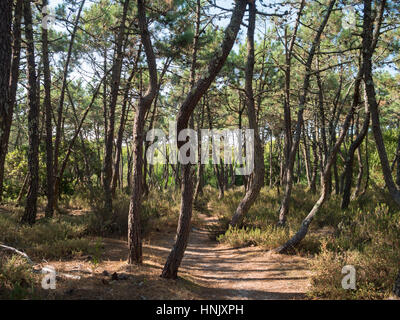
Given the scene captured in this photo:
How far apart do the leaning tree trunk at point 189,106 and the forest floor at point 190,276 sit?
13.9 inches

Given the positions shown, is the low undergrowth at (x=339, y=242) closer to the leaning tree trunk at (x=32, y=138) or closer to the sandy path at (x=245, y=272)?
the sandy path at (x=245, y=272)

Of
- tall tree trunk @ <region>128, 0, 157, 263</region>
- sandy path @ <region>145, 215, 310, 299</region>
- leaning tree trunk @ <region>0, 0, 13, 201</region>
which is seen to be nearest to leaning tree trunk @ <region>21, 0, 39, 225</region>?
sandy path @ <region>145, 215, 310, 299</region>

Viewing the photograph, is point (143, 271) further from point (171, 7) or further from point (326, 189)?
point (171, 7)

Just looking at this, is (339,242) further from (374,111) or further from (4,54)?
(4,54)

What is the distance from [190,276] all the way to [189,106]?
3.26 metres

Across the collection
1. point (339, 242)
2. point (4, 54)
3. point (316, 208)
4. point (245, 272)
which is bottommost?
point (245, 272)

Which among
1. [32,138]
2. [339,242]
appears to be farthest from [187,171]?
[32,138]

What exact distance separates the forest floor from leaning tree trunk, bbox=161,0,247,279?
1.16ft

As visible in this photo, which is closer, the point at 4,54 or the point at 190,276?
the point at 4,54

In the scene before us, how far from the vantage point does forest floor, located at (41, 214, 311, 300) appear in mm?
4215

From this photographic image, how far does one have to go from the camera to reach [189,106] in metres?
4.73
